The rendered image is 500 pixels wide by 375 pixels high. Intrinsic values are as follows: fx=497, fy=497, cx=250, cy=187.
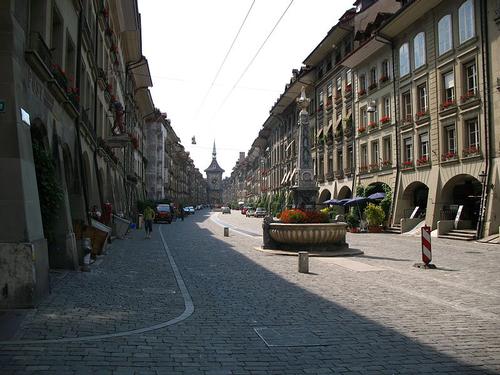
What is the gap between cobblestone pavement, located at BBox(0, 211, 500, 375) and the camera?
5.28m

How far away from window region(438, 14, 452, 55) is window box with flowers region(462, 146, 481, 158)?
587 centimetres

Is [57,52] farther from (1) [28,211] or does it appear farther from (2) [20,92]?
(1) [28,211]

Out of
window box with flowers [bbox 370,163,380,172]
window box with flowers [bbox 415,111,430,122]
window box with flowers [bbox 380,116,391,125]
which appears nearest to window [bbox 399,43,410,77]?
window box with flowers [bbox 380,116,391,125]

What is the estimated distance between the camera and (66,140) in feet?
48.8

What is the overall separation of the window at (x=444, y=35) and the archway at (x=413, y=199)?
8.75 metres

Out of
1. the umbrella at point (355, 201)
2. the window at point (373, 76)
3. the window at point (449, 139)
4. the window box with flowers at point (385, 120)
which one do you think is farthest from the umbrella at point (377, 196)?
the window at point (373, 76)

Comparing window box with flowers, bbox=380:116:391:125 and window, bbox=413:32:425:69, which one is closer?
window, bbox=413:32:425:69

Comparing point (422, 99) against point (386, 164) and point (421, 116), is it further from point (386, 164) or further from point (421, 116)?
point (386, 164)

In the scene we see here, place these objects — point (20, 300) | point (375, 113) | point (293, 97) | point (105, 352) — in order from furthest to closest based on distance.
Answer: point (293, 97) → point (375, 113) → point (20, 300) → point (105, 352)

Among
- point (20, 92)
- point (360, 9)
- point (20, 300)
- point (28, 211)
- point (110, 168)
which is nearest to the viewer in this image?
point (20, 300)

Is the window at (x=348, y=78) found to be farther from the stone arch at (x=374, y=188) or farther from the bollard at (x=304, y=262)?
the bollard at (x=304, y=262)

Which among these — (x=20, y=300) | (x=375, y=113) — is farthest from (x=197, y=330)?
(x=375, y=113)

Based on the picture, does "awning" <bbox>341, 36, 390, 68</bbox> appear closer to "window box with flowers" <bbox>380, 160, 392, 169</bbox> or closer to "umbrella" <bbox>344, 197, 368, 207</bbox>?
"window box with flowers" <bbox>380, 160, 392, 169</bbox>

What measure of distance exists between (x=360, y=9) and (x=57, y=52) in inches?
1203
